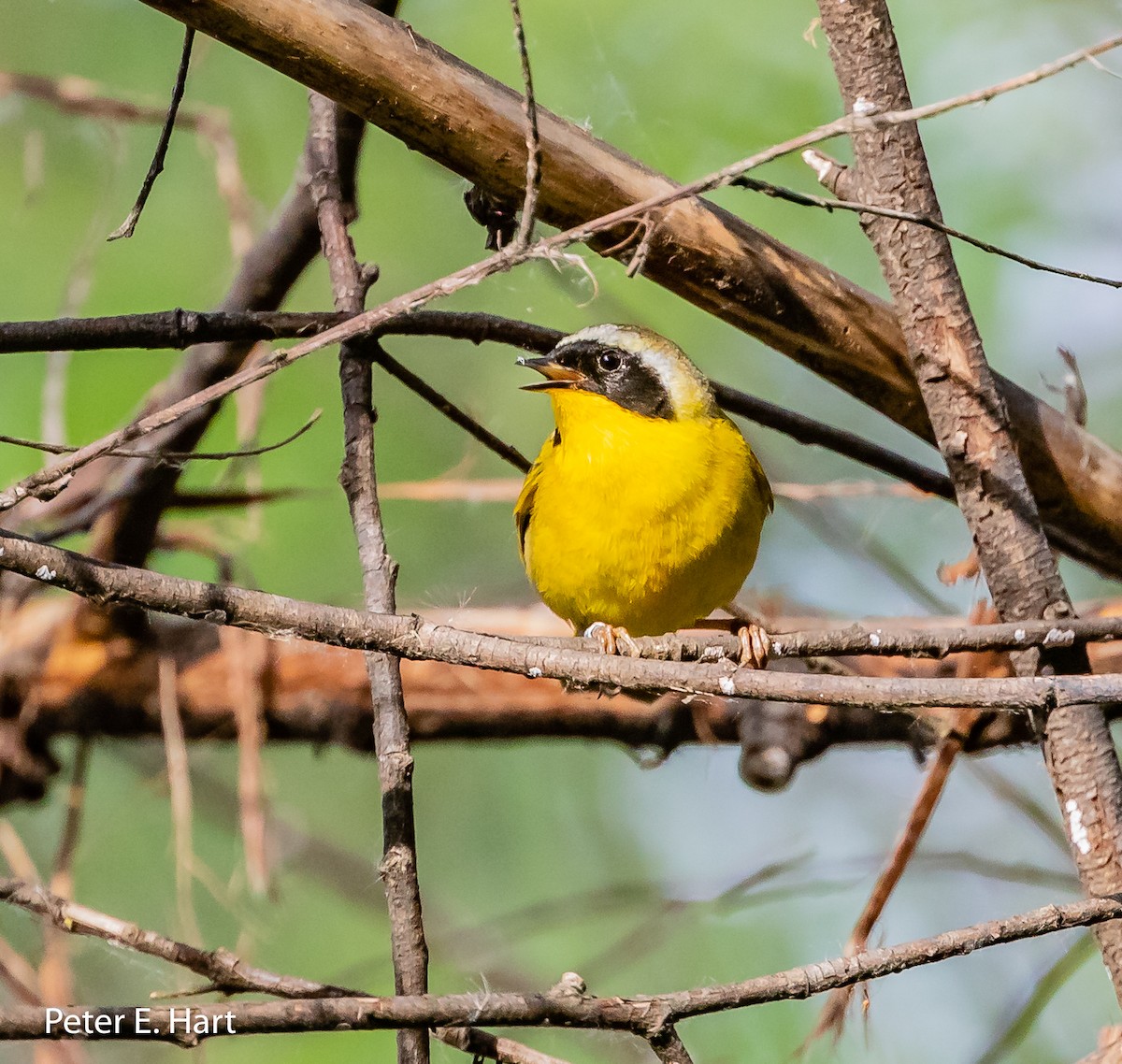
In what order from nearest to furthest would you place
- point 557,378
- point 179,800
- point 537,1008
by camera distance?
1. point 537,1008
2. point 179,800
3. point 557,378

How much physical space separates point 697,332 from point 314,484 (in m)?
2.05

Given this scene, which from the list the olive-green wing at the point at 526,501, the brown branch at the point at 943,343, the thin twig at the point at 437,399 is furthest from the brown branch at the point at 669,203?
the olive-green wing at the point at 526,501

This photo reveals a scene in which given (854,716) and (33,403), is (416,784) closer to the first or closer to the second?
(33,403)

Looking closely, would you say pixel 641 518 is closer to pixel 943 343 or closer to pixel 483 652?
pixel 943 343

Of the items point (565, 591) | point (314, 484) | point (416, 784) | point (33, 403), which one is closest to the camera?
point (565, 591)

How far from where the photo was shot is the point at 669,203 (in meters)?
1.98

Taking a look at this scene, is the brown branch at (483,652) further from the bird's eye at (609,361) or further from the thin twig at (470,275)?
the bird's eye at (609,361)

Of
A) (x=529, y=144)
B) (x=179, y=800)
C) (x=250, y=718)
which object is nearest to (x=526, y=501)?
(x=250, y=718)

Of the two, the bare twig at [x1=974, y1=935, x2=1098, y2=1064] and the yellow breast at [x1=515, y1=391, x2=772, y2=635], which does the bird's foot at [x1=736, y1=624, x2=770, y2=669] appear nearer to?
the yellow breast at [x1=515, y1=391, x2=772, y2=635]

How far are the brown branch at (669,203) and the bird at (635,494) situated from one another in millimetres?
656

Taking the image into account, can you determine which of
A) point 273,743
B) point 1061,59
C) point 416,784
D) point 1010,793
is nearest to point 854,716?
point 1010,793

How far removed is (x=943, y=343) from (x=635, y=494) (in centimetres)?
100

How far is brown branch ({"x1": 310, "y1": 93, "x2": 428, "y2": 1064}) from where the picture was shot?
1762 millimetres

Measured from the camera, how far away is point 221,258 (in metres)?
4.59
